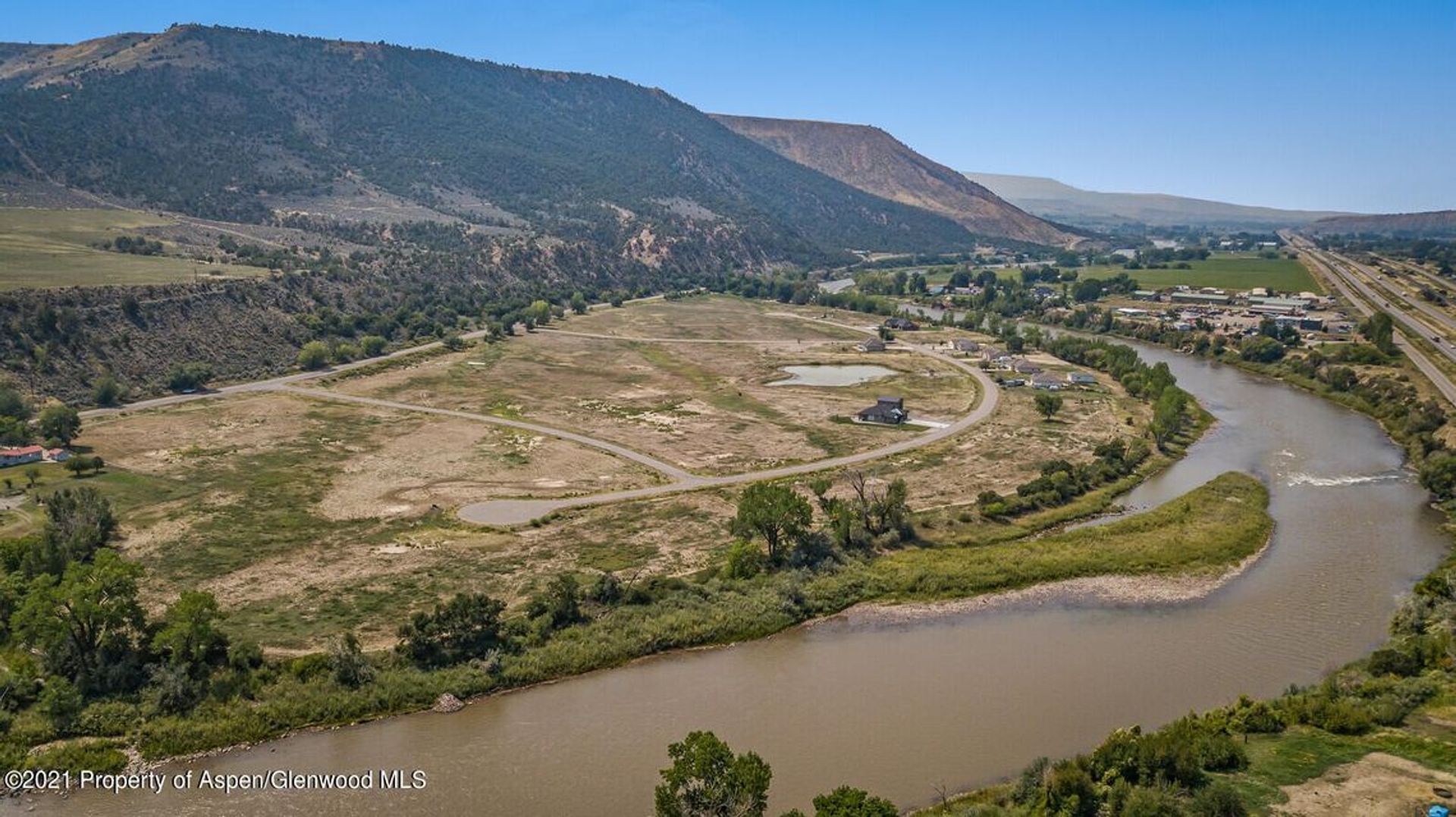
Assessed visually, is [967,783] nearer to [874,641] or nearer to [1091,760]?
[1091,760]

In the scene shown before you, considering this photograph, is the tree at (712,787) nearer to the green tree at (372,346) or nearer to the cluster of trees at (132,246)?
the green tree at (372,346)

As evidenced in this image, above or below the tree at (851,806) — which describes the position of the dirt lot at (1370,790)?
below

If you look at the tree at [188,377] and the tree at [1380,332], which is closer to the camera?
the tree at [188,377]

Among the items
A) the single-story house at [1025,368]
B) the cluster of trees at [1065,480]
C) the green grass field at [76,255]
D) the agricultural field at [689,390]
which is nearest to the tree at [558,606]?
the agricultural field at [689,390]

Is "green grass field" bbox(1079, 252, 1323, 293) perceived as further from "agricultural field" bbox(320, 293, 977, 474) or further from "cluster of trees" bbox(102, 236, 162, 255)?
"cluster of trees" bbox(102, 236, 162, 255)

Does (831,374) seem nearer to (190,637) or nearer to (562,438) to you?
(562,438)

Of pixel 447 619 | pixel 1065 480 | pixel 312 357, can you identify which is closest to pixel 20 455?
pixel 312 357

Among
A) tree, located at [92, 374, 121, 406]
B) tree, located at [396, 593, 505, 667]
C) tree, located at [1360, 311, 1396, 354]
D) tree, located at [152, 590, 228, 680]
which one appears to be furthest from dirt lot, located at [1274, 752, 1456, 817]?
tree, located at [1360, 311, 1396, 354]

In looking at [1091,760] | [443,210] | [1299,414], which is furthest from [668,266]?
[1091,760]
